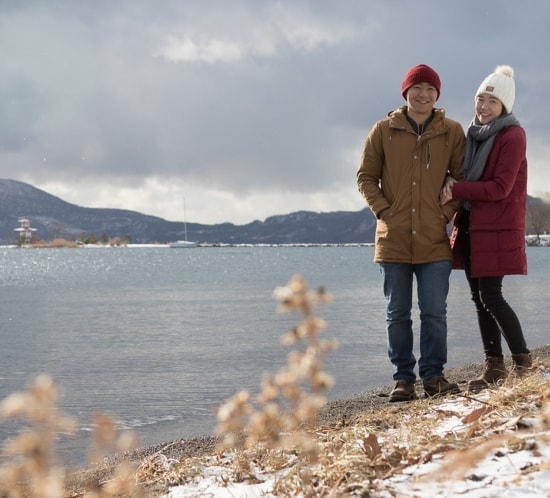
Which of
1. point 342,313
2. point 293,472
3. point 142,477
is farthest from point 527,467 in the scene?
point 342,313

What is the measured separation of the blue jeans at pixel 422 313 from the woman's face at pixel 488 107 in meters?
1.07

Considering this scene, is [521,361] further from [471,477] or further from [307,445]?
[307,445]

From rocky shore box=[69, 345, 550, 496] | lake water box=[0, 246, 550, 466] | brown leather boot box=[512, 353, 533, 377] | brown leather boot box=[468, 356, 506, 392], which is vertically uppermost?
brown leather boot box=[512, 353, 533, 377]

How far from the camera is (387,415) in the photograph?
412 cm

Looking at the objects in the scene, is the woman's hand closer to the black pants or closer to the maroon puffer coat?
the maroon puffer coat

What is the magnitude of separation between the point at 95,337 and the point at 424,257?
35.6 ft

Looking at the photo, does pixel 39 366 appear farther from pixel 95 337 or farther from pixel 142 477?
pixel 142 477

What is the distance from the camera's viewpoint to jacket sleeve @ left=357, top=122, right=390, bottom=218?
5.01 m

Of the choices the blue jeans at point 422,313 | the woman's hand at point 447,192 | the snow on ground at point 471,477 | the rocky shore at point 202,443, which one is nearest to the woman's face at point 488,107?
the woman's hand at point 447,192

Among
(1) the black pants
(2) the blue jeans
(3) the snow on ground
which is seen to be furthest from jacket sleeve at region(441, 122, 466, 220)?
(3) the snow on ground

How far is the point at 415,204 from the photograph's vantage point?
488cm

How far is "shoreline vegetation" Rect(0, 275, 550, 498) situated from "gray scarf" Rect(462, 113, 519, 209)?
4.87 ft

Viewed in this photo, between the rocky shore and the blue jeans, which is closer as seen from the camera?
the rocky shore

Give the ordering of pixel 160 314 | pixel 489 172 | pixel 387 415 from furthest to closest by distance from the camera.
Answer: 1. pixel 160 314
2. pixel 489 172
3. pixel 387 415
